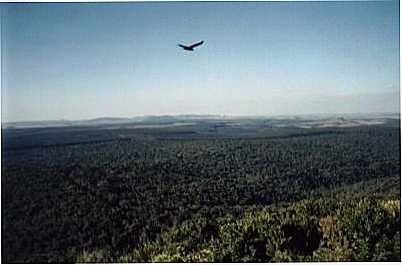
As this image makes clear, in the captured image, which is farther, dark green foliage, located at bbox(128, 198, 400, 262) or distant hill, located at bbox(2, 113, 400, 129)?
distant hill, located at bbox(2, 113, 400, 129)

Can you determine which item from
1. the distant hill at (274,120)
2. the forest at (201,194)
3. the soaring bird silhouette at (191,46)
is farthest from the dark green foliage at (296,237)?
the soaring bird silhouette at (191,46)

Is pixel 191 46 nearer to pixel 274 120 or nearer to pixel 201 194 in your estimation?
pixel 274 120

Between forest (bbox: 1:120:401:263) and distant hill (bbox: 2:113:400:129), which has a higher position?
distant hill (bbox: 2:113:400:129)

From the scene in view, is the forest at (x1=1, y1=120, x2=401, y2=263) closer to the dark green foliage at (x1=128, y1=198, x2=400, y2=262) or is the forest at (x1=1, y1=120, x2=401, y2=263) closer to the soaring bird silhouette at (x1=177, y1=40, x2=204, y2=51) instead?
the dark green foliage at (x1=128, y1=198, x2=400, y2=262)

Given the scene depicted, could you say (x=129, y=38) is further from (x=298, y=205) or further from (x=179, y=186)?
(x=298, y=205)

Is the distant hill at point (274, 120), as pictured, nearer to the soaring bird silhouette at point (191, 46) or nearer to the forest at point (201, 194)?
A: the forest at point (201, 194)

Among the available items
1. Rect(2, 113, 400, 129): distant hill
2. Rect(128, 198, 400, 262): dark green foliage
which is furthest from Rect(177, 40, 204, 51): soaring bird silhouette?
Rect(128, 198, 400, 262): dark green foliage

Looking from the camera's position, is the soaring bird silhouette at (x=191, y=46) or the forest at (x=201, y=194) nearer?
the forest at (x=201, y=194)

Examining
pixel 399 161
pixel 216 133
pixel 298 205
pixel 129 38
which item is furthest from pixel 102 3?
pixel 399 161
